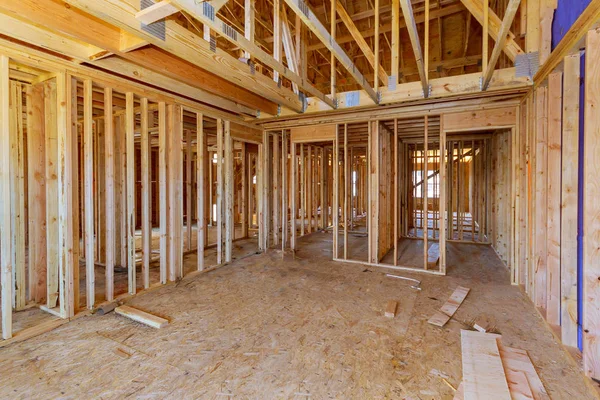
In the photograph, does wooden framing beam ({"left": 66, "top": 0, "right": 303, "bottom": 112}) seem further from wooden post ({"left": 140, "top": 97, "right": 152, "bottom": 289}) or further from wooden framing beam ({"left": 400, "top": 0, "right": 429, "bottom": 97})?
wooden framing beam ({"left": 400, "top": 0, "right": 429, "bottom": 97})

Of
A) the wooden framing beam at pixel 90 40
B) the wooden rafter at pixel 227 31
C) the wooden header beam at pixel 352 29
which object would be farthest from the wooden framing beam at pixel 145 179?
the wooden header beam at pixel 352 29

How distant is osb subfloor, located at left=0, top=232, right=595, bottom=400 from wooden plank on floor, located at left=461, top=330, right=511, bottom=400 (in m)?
0.09

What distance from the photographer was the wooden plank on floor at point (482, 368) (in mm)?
1806

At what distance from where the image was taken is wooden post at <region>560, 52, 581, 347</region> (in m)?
2.29

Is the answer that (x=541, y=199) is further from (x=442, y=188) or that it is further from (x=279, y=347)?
(x=279, y=347)

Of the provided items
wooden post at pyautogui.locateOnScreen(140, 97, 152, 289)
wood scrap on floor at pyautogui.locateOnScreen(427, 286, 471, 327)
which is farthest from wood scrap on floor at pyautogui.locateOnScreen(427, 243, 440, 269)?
wooden post at pyautogui.locateOnScreen(140, 97, 152, 289)

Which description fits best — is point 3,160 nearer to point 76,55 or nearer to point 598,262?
point 76,55

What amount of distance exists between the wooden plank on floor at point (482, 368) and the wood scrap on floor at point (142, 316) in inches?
102

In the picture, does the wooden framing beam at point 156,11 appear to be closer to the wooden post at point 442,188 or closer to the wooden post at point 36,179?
the wooden post at point 36,179

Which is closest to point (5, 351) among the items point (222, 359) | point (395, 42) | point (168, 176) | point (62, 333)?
point (62, 333)

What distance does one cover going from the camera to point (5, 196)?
2361 mm

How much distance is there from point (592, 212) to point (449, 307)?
165 centimetres

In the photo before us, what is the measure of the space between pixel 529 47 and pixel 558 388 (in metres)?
3.34

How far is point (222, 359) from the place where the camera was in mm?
2207
